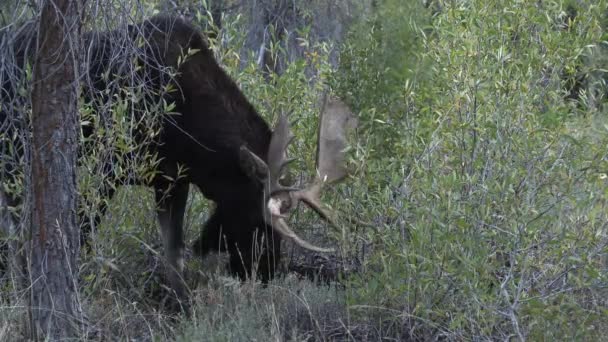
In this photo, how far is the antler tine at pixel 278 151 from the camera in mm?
6965

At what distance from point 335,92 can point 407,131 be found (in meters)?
1.23

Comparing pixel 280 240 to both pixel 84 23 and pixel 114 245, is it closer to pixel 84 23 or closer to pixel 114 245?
pixel 114 245

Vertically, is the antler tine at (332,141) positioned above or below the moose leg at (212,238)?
above

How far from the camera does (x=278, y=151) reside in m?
7.02

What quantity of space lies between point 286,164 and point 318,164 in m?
0.28

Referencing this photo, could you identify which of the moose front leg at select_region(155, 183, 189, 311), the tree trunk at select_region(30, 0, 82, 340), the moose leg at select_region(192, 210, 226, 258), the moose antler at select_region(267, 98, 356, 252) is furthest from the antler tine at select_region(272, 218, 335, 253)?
the tree trunk at select_region(30, 0, 82, 340)

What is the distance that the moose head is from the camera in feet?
22.2

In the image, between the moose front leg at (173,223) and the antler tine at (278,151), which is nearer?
the antler tine at (278,151)

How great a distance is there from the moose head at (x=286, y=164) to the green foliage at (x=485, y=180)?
34 centimetres

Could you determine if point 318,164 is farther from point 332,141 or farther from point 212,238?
point 212,238

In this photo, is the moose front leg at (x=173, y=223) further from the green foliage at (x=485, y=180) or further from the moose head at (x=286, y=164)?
the green foliage at (x=485, y=180)

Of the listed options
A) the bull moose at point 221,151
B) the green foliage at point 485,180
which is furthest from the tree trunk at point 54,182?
the green foliage at point 485,180

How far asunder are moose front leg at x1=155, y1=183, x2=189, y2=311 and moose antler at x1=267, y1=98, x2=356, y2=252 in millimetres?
989

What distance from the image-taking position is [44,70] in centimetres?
532
